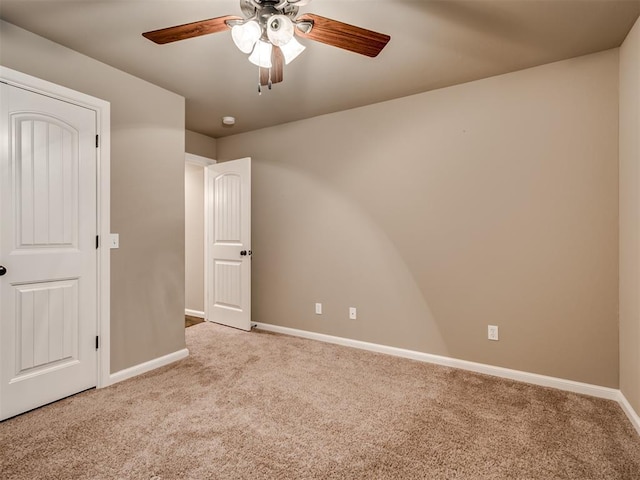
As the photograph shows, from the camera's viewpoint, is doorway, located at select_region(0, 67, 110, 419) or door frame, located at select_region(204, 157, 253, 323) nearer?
doorway, located at select_region(0, 67, 110, 419)

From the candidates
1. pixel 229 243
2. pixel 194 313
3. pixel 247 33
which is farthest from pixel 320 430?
pixel 194 313

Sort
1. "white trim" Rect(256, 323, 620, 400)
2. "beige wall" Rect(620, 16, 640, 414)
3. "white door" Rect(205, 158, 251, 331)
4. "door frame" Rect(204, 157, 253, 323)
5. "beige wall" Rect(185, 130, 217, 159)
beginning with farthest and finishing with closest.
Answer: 1. "door frame" Rect(204, 157, 253, 323)
2. "beige wall" Rect(185, 130, 217, 159)
3. "white door" Rect(205, 158, 251, 331)
4. "white trim" Rect(256, 323, 620, 400)
5. "beige wall" Rect(620, 16, 640, 414)

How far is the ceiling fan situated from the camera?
5.24 feet

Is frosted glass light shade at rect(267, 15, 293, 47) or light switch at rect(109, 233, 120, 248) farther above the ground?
frosted glass light shade at rect(267, 15, 293, 47)

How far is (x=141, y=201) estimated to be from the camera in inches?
114

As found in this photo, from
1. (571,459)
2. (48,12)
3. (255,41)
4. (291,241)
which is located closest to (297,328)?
(291,241)

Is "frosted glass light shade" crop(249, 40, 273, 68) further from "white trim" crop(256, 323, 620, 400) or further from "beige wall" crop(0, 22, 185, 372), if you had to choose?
"white trim" crop(256, 323, 620, 400)

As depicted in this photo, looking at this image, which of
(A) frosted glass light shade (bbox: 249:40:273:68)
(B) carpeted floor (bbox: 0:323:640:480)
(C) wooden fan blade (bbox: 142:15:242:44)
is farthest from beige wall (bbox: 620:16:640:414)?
(C) wooden fan blade (bbox: 142:15:242:44)

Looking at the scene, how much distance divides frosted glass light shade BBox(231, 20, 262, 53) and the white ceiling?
0.42m

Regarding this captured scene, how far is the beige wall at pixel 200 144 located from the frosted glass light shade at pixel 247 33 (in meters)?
2.86

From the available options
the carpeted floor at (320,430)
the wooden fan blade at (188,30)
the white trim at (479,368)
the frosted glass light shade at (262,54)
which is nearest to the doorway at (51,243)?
the carpeted floor at (320,430)

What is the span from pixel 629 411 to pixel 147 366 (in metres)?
3.55

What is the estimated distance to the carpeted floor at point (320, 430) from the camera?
5.57 feet

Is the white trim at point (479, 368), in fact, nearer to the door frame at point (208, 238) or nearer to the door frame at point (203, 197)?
the door frame at point (208, 238)
